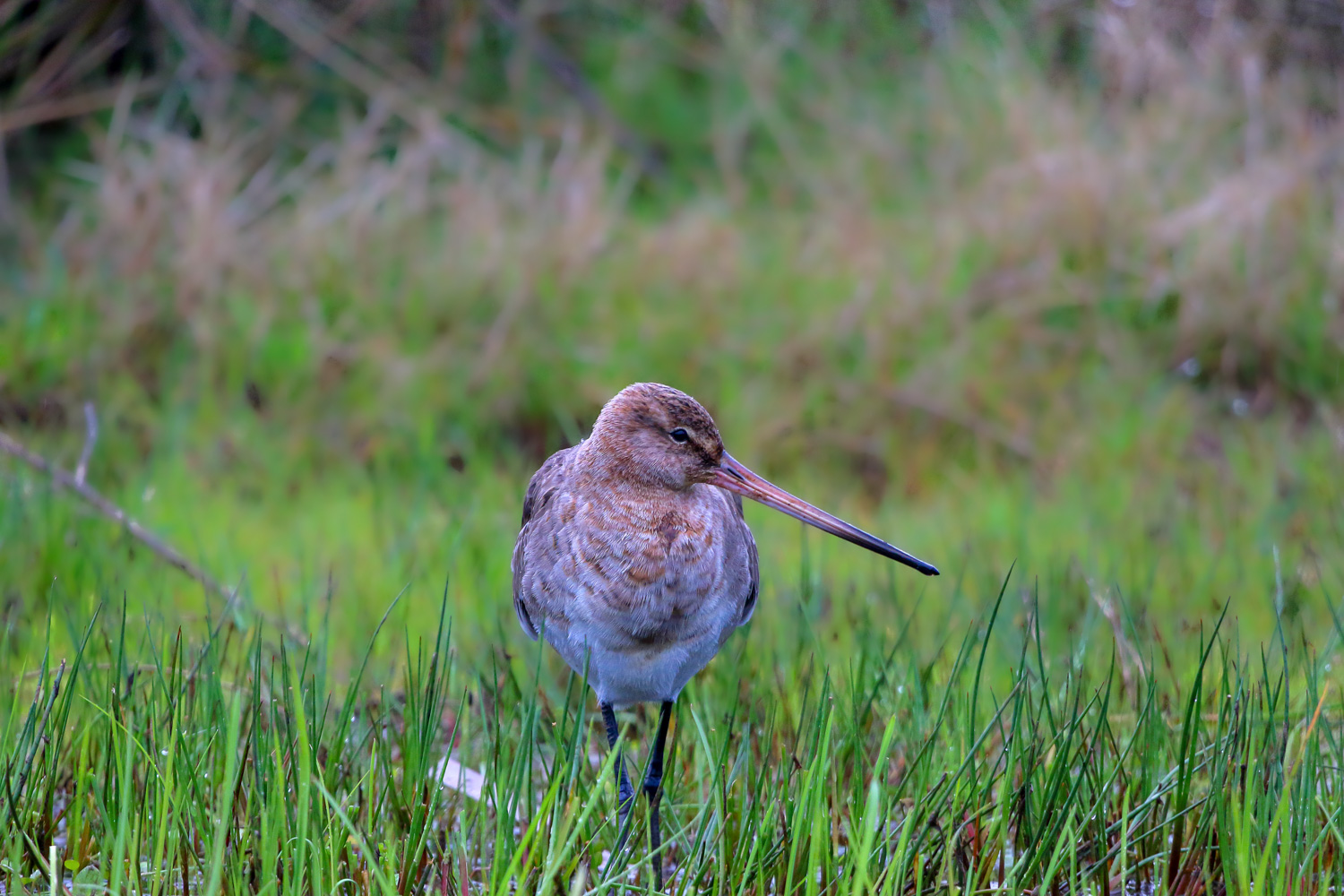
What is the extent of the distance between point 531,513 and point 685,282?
140 inches

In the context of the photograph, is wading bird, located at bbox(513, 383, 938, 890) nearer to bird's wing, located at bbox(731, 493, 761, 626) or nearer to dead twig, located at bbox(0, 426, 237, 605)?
bird's wing, located at bbox(731, 493, 761, 626)

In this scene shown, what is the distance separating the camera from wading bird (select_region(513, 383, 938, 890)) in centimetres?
303

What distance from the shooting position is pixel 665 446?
3152 mm

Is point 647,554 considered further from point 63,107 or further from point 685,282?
point 63,107

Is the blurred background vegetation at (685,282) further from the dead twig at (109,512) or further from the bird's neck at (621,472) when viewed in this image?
the bird's neck at (621,472)

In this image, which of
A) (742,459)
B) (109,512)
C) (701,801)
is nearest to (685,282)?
(742,459)

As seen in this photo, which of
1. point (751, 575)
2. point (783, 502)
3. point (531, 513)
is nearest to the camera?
point (783, 502)

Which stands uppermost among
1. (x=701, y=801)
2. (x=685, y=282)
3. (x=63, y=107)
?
(x=63, y=107)

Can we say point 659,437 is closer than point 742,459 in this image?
Yes

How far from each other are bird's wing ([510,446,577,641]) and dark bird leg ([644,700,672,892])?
14.2 inches

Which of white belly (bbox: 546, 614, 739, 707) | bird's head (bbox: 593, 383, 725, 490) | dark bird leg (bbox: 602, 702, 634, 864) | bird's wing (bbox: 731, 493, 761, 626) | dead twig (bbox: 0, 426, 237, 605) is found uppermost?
bird's head (bbox: 593, 383, 725, 490)

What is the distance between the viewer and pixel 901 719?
11.2ft

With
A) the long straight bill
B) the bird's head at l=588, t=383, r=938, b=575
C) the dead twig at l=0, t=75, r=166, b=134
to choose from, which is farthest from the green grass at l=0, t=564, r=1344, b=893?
the dead twig at l=0, t=75, r=166, b=134

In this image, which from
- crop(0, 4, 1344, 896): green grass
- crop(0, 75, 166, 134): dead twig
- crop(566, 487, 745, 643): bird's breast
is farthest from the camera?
crop(0, 75, 166, 134): dead twig
